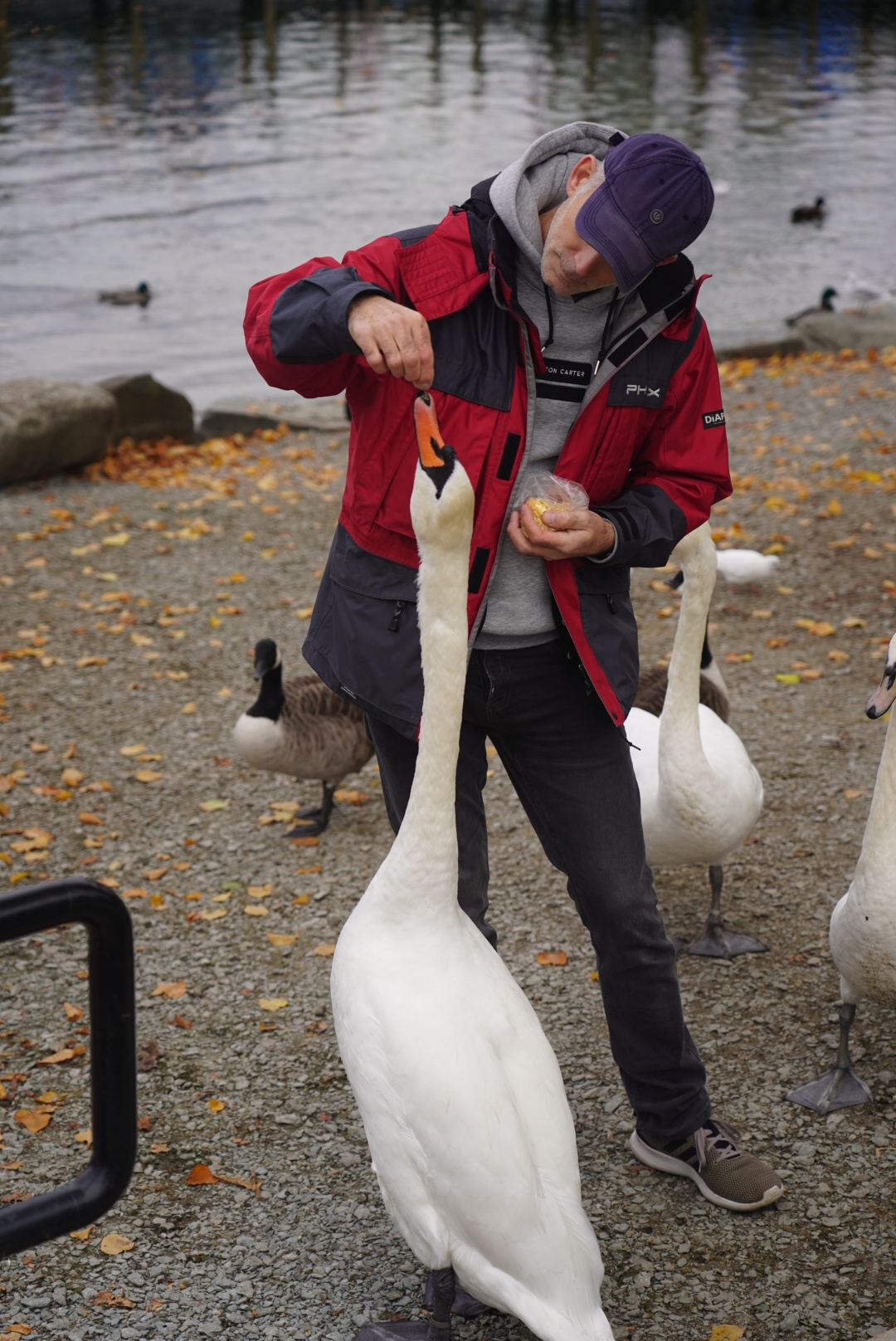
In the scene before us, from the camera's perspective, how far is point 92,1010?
63.9 inches

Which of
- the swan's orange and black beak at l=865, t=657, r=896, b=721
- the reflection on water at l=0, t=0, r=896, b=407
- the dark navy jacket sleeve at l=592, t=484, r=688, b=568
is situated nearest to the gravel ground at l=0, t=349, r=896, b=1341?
the swan's orange and black beak at l=865, t=657, r=896, b=721

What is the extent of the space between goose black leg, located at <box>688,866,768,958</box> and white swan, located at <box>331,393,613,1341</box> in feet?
6.76

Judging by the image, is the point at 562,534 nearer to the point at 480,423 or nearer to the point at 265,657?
the point at 480,423

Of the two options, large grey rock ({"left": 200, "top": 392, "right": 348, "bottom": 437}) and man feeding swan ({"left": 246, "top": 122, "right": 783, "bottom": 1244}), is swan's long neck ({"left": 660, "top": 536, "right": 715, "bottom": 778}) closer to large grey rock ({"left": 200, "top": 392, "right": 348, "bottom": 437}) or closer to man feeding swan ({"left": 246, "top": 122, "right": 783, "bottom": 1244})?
man feeding swan ({"left": 246, "top": 122, "right": 783, "bottom": 1244})

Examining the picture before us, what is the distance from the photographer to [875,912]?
3613mm

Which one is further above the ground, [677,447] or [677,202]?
[677,202]

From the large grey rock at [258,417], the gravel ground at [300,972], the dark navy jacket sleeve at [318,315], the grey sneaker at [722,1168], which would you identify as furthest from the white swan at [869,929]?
the large grey rock at [258,417]

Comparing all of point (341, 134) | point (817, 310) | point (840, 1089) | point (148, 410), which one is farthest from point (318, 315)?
point (341, 134)

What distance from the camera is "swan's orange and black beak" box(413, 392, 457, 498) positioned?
2479mm

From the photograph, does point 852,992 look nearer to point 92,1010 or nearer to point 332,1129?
point 332,1129

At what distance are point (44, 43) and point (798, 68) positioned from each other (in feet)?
89.0

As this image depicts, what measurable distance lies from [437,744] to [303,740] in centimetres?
315

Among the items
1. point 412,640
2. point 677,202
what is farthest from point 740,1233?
point 677,202

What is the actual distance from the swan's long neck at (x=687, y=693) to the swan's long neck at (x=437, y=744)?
5.74ft
